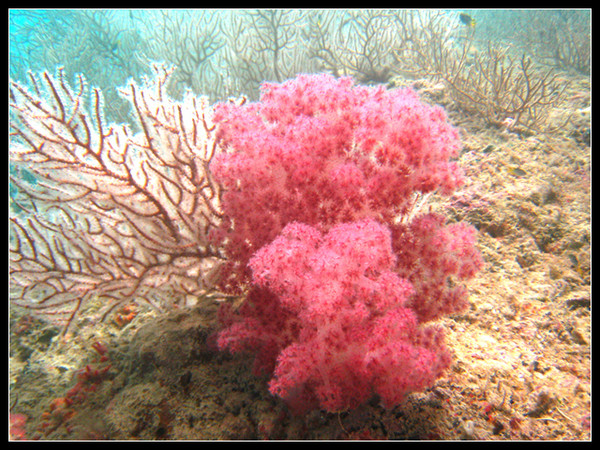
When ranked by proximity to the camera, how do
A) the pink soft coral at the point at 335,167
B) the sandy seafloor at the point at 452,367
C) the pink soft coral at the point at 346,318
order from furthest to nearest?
the pink soft coral at the point at 335,167
the sandy seafloor at the point at 452,367
the pink soft coral at the point at 346,318

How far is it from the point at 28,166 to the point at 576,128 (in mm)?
6025

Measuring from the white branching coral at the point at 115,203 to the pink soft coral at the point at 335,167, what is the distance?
32 centimetres

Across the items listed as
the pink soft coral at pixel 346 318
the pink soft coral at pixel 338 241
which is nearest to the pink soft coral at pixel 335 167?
the pink soft coral at pixel 338 241

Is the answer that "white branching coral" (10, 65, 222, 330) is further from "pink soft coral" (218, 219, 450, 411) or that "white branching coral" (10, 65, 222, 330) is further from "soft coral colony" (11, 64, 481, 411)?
"pink soft coral" (218, 219, 450, 411)

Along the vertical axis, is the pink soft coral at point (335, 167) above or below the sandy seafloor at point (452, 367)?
above

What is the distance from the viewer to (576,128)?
168 inches

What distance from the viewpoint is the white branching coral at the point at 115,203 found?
6.51 feet

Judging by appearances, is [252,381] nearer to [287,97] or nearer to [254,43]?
[287,97]

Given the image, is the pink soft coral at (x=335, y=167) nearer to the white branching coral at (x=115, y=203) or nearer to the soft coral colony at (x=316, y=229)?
the soft coral colony at (x=316, y=229)

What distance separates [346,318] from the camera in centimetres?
160

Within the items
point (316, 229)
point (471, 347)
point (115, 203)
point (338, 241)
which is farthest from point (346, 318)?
point (115, 203)

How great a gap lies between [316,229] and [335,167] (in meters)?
0.40

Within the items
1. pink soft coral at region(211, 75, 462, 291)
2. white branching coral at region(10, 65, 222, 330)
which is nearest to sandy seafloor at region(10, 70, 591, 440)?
white branching coral at region(10, 65, 222, 330)
